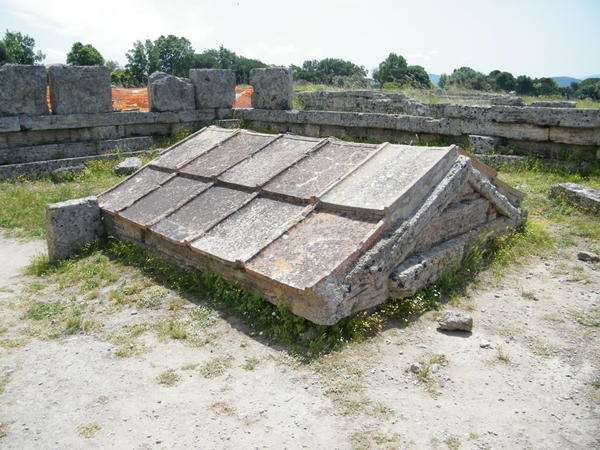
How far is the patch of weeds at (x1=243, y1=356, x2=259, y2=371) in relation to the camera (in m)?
3.77

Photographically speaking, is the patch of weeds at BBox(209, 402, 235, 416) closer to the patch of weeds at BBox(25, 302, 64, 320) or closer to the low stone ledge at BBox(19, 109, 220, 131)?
the patch of weeds at BBox(25, 302, 64, 320)

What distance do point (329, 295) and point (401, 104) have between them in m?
8.25

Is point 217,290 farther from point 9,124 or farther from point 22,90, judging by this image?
point 22,90

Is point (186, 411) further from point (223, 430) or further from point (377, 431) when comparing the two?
point (377, 431)

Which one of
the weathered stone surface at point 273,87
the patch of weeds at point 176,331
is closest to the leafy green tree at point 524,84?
the weathered stone surface at point 273,87

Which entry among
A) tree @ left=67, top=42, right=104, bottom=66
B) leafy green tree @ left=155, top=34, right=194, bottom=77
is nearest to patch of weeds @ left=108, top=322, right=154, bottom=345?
tree @ left=67, top=42, right=104, bottom=66

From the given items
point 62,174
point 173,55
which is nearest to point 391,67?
point 173,55

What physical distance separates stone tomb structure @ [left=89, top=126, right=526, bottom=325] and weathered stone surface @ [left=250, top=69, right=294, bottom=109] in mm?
6028

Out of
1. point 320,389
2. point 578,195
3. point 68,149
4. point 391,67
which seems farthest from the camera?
point 391,67

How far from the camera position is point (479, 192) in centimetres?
539

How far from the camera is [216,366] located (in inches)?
150

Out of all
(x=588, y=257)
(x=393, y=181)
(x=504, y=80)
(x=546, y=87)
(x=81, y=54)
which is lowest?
(x=588, y=257)

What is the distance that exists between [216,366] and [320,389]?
2.69ft

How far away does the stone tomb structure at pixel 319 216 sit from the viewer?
409 cm
